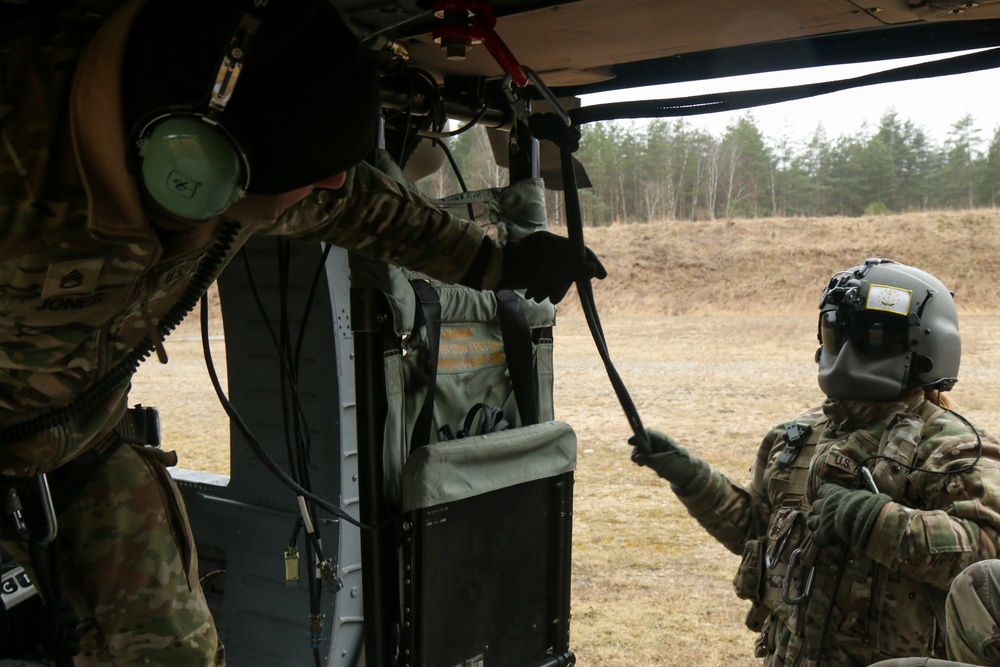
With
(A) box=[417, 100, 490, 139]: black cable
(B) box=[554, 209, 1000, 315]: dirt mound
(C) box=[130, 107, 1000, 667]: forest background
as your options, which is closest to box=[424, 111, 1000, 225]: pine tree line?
(C) box=[130, 107, 1000, 667]: forest background

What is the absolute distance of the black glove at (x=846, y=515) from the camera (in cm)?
218

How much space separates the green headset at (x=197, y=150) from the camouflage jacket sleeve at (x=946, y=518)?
1.62 m

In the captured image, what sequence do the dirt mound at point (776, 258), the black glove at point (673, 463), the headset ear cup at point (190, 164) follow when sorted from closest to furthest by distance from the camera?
the headset ear cup at point (190, 164)
the black glove at point (673, 463)
the dirt mound at point (776, 258)

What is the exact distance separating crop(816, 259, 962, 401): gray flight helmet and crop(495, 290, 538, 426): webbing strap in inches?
30.1

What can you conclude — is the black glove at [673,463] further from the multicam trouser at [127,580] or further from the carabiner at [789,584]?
the multicam trouser at [127,580]

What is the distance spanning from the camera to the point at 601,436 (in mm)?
9562

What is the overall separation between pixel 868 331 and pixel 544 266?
859mm

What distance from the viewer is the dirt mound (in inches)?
866

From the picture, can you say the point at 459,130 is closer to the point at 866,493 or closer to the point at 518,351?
the point at 518,351

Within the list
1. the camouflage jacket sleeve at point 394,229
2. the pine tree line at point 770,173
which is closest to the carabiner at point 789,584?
the camouflage jacket sleeve at point 394,229

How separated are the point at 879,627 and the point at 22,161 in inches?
80.6

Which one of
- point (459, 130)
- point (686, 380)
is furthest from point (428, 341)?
point (686, 380)

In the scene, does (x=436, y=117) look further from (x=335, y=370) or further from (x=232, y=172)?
(x=232, y=172)

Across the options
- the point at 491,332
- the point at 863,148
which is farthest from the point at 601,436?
the point at 863,148
